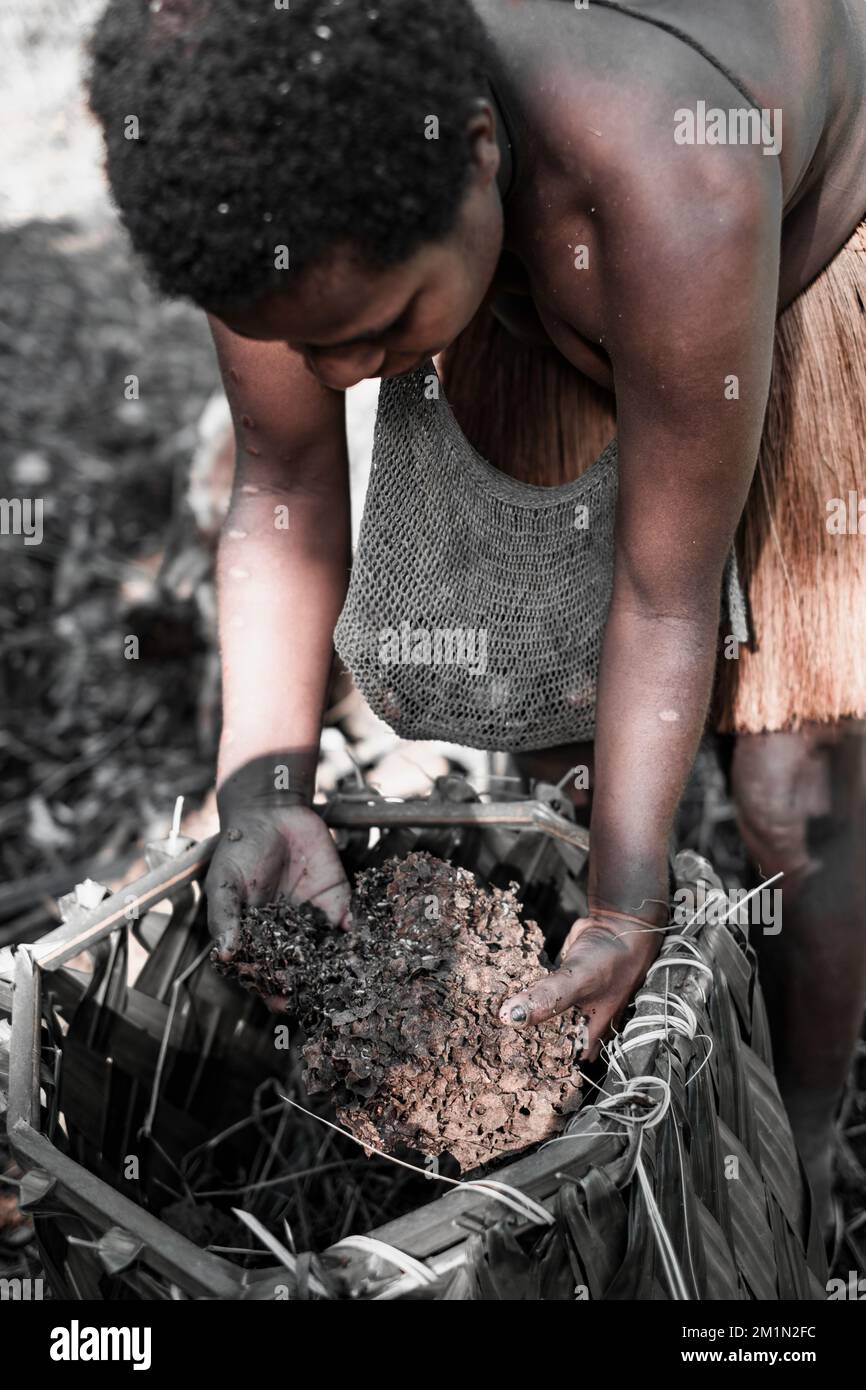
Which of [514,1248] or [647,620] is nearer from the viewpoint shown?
[514,1248]

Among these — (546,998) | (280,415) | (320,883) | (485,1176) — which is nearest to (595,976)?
(546,998)

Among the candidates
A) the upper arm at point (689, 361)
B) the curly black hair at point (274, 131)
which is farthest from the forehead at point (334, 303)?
the upper arm at point (689, 361)

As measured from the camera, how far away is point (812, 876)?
1.28m

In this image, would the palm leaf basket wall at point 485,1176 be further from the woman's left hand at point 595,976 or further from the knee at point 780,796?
the knee at point 780,796

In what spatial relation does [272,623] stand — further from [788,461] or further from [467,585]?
[788,461]

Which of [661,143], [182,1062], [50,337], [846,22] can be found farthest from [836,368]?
[50,337]

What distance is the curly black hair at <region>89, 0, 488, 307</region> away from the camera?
65cm

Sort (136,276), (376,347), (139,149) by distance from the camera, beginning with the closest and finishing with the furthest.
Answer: (139,149)
(376,347)
(136,276)

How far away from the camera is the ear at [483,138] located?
28.6 inches

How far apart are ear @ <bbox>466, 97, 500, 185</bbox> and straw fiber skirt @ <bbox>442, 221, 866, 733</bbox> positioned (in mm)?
432

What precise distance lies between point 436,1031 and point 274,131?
60 centimetres

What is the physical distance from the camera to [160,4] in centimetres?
68
